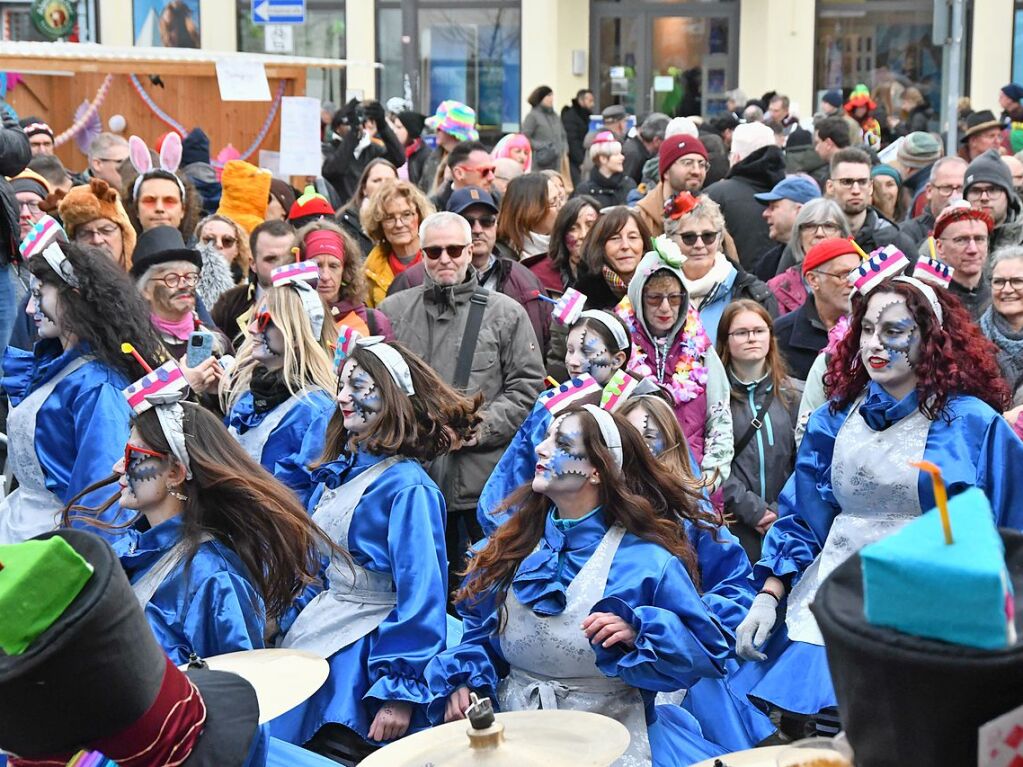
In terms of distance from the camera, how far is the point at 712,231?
7781mm

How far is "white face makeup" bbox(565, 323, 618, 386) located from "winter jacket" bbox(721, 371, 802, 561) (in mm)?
681

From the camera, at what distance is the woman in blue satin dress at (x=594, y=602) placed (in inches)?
172

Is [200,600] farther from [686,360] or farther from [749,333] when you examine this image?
[749,333]

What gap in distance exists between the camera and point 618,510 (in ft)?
15.2

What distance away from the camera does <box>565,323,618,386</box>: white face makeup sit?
20.9 feet

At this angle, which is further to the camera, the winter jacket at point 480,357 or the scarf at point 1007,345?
the winter jacket at point 480,357

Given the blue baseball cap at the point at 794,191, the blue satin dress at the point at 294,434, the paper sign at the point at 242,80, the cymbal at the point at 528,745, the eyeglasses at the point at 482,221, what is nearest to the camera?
the cymbal at the point at 528,745

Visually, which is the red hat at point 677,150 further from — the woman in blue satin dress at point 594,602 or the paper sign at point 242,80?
the woman in blue satin dress at point 594,602

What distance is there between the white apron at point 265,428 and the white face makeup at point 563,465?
1984mm

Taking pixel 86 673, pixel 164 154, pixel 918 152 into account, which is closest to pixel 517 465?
pixel 86 673

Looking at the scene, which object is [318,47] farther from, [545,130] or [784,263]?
[784,263]

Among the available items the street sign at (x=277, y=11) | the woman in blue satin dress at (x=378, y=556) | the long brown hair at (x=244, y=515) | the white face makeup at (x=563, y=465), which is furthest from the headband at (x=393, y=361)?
the street sign at (x=277, y=11)

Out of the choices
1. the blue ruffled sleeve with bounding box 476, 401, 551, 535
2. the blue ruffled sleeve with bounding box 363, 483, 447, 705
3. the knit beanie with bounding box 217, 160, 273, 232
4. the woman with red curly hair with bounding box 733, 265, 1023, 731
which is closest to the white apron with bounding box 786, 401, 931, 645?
the woman with red curly hair with bounding box 733, 265, 1023, 731

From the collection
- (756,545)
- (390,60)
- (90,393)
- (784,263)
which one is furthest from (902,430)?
(390,60)
